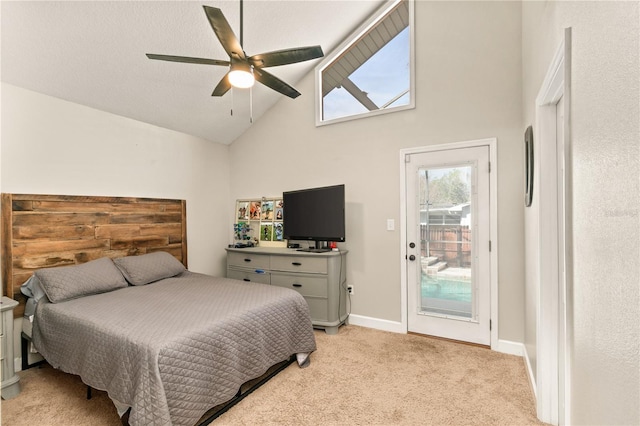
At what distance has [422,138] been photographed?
3301 mm

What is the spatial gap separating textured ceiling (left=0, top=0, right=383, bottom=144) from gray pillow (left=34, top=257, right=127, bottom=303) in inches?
63.0

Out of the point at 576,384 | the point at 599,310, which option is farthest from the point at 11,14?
the point at 576,384

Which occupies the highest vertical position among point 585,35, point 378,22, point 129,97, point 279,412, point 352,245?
point 378,22

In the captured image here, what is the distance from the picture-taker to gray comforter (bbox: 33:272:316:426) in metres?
1.69

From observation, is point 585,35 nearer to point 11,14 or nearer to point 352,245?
point 352,245

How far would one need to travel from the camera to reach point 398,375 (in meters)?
2.53

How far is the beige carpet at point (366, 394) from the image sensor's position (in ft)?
6.62

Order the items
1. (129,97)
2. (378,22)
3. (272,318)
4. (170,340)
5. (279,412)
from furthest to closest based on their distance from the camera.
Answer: (378,22) < (129,97) < (272,318) < (279,412) < (170,340)

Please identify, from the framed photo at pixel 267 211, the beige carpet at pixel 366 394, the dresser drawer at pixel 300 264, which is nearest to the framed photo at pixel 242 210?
the framed photo at pixel 267 211

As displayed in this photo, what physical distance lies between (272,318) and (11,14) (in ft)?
9.20

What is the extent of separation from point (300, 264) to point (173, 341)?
1882mm

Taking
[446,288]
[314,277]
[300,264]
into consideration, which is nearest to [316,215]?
[300,264]

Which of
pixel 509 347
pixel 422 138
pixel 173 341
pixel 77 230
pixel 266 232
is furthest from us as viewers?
pixel 266 232

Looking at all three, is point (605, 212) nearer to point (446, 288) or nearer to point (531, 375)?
point (531, 375)
